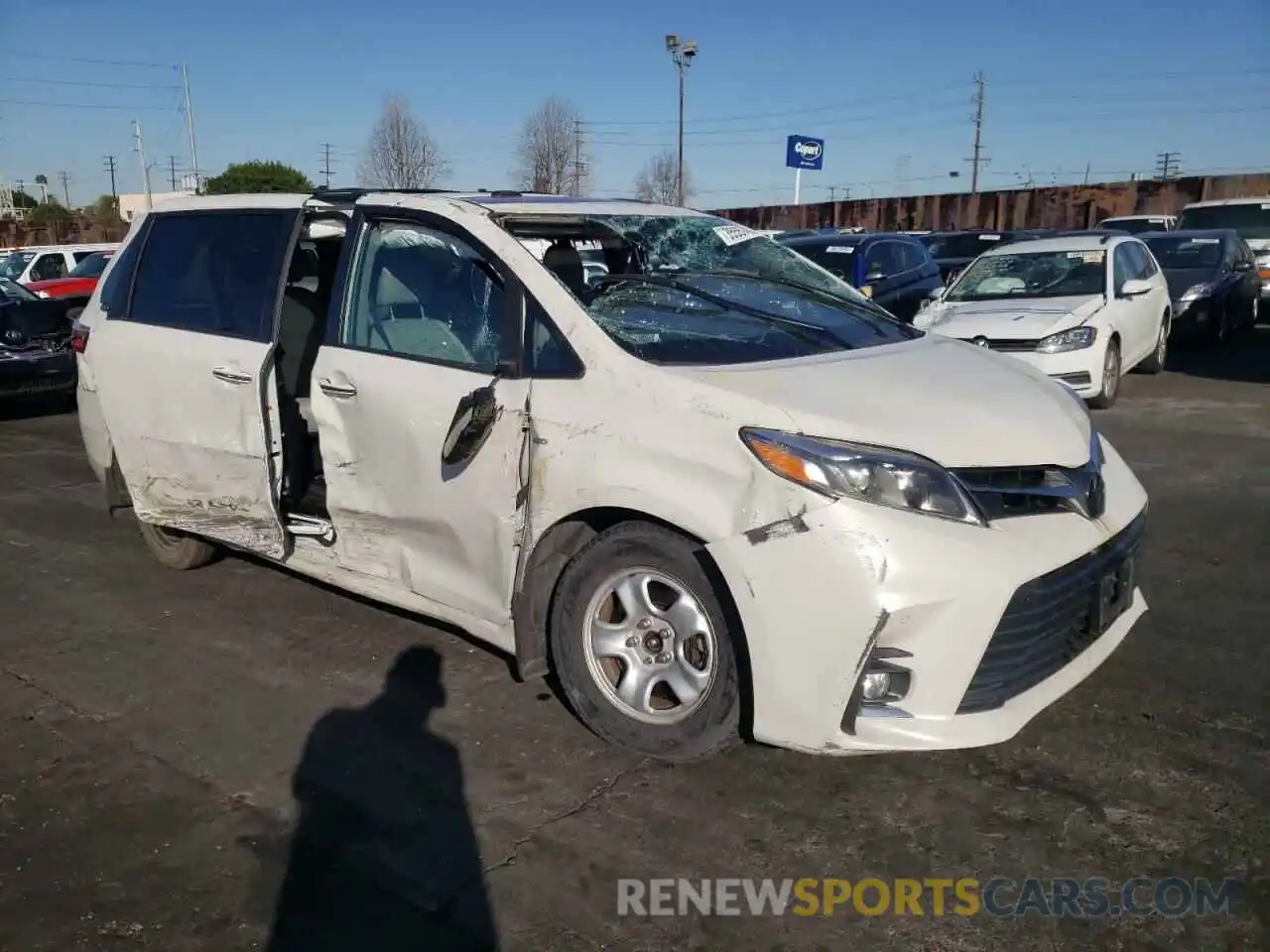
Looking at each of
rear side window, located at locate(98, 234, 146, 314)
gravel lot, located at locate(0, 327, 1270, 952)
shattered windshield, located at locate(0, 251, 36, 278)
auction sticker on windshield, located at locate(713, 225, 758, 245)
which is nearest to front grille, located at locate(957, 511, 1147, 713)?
gravel lot, located at locate(0, 327, 1270, 952)

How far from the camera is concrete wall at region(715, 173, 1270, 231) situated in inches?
1375

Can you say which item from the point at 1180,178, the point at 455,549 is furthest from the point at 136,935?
the point at 1180,178

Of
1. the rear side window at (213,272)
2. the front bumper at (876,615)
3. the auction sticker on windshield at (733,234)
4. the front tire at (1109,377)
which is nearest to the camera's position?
the front bumper at (876,615)

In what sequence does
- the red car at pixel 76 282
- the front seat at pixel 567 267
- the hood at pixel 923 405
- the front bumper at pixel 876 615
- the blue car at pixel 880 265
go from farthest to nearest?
the red car at pixel 76 282 < the blue car at pixel 880 265 < the front seat at pixel 567 267 < the hood at pixel 923 405 < the front bumper at pixel 876 615

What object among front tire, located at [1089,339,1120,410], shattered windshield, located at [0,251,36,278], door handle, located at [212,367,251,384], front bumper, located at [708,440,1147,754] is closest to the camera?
front bumper, located at [708,440,1147,754]

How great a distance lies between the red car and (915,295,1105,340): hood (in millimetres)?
12177

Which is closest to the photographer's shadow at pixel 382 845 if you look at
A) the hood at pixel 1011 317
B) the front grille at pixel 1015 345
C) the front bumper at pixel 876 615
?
the front bumper at pixel 876 615

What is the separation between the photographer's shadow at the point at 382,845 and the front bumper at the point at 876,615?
97 centimetres

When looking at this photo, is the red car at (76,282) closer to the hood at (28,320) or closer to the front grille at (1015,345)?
the hood at (28,320)

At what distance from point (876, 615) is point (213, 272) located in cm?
349

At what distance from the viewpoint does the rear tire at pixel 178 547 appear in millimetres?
5363

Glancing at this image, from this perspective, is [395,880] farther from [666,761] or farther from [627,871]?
[666,761]

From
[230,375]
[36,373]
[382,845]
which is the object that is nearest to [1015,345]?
[230,375]

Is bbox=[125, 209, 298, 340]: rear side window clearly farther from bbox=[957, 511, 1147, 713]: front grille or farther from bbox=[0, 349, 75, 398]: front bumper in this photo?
bbox=[0, 349, 75, 398]: front bumper
